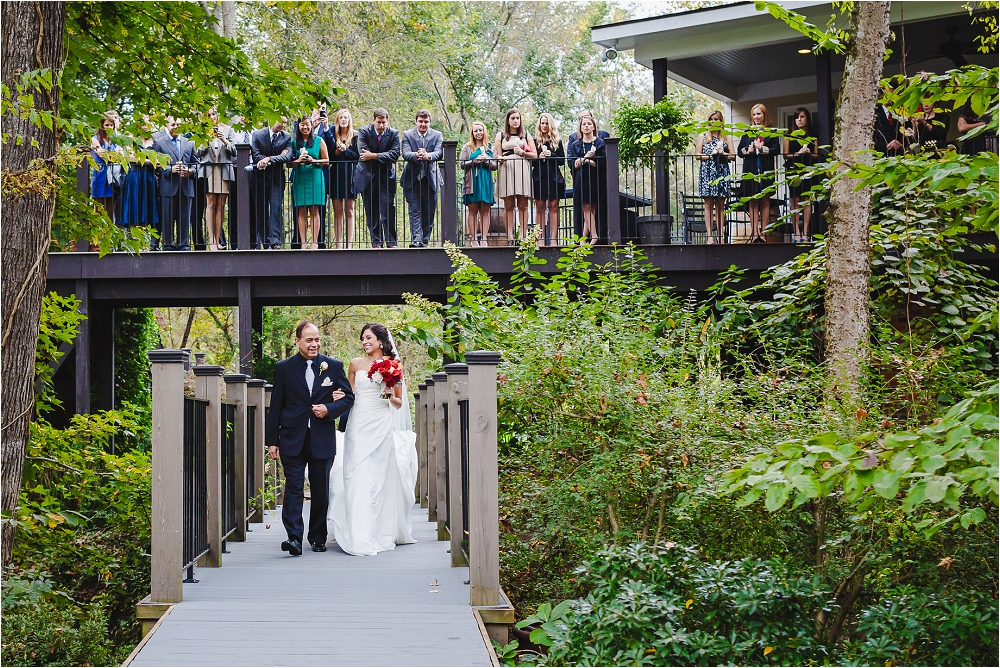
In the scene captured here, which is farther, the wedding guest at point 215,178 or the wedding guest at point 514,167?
the wedding guest at point 215,178

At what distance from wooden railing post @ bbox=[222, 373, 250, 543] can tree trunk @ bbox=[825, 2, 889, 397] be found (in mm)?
5280

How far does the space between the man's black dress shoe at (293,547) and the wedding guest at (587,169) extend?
626cm

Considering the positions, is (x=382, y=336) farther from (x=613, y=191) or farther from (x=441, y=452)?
(x=613, y=191)

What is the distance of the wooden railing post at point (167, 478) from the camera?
19.6ft

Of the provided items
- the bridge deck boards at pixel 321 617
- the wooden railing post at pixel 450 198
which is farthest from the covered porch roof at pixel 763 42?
the bridge deck boards at pixel 321 617

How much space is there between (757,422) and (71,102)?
261 inches

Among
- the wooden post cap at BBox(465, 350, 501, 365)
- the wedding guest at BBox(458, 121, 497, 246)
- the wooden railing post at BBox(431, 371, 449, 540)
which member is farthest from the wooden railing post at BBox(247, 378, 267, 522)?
the wooden post cap at BBox(465, 350, 501, 365)

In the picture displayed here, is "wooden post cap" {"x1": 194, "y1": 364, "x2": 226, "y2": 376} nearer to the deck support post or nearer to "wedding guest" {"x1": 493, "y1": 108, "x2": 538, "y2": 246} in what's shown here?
the deck support post

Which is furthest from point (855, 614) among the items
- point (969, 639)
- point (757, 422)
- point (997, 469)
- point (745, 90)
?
point (745, 90)

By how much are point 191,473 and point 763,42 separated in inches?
473

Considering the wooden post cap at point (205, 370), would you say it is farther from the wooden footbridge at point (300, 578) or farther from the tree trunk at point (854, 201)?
the tree trunk at point (854, 201)

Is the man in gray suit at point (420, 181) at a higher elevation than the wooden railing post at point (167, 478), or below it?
higher

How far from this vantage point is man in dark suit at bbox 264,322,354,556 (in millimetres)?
8195

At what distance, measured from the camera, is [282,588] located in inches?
262
